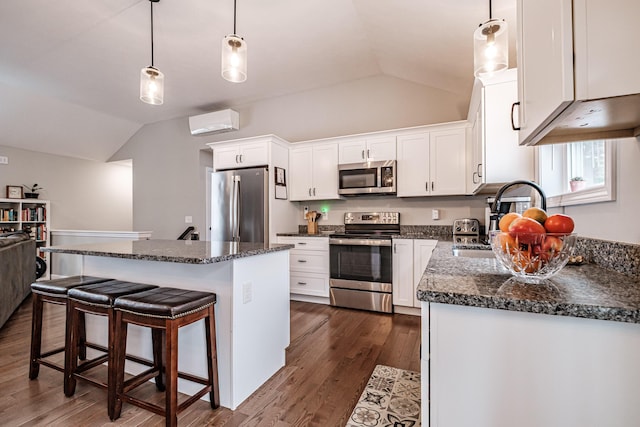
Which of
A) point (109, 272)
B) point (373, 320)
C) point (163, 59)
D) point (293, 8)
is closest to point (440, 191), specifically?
point (373, 320)

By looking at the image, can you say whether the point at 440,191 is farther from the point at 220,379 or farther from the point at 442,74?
the point at 220,379

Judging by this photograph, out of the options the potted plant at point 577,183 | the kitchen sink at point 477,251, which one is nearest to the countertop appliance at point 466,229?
the kitchen sink at point 477,251

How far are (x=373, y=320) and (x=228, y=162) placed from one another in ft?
9.31

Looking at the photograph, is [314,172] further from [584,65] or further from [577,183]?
[584,65]

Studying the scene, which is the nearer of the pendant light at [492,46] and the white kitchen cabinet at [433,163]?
the pendant light at [492,46]

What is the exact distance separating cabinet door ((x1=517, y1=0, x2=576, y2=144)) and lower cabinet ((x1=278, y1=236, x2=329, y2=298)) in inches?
109

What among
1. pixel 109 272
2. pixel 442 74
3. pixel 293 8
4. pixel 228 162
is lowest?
pixel 109 272

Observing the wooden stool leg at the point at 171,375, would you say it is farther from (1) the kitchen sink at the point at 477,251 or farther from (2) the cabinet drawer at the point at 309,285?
(2) the cabinet drawer at the point at 309,285

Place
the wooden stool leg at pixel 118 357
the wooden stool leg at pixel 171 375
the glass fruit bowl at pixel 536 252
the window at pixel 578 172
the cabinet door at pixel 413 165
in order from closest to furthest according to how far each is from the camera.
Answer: the glass fruit bowl at pixel 536 252, the window at pixel 578 172, the wooden stool leg at pixel 171 375, the wooden stool leg at pixel 118 357, the cabinet door at pixel 413 165

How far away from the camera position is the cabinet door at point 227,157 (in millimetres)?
4180

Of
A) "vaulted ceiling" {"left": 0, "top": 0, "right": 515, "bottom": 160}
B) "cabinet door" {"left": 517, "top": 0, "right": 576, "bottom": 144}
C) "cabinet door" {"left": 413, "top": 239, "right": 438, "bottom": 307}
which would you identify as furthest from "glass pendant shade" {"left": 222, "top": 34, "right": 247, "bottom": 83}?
"cabinet door" {"left": 413, "top": 239, "right": 438, "bottom": 307}

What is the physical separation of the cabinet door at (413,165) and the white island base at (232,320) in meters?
1.98

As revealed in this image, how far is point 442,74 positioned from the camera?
327cm

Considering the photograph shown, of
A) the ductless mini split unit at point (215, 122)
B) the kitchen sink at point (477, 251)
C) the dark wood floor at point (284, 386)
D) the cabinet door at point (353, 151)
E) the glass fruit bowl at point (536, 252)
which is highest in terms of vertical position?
the ductless mini split unit at point (215, 122)
